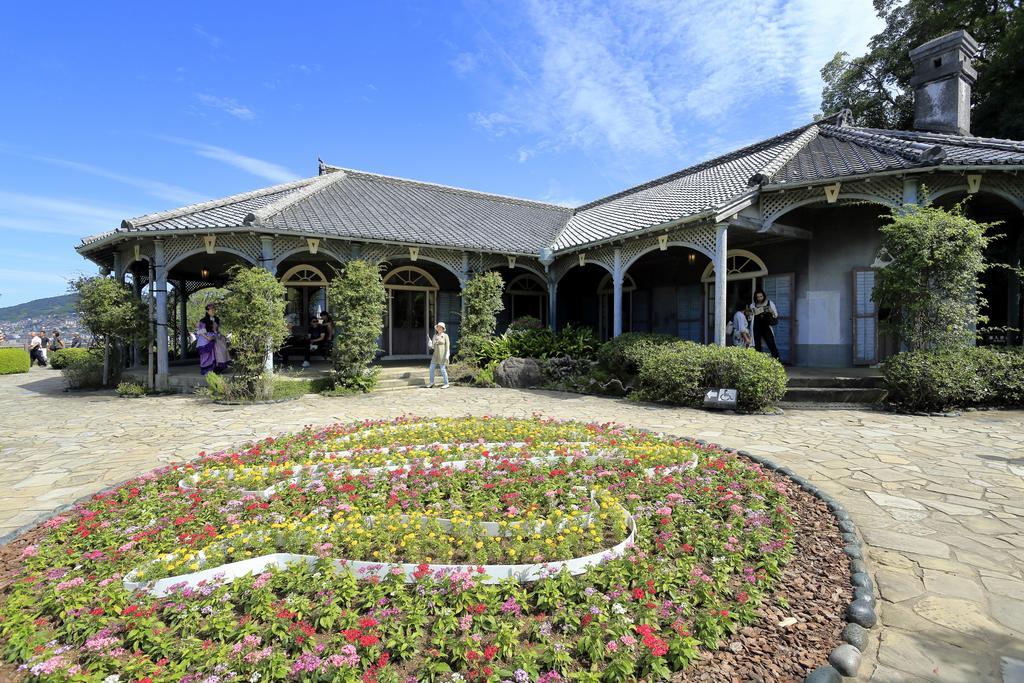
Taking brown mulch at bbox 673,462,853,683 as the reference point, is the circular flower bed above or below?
above

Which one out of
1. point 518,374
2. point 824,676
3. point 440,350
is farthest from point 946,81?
point 824,676

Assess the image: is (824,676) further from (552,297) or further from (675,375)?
(552,297)

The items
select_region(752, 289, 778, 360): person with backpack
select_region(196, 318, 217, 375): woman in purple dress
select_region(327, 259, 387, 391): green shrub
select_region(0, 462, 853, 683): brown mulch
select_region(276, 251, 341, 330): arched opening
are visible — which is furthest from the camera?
select_region(276, 251, 341, 330): arched opening

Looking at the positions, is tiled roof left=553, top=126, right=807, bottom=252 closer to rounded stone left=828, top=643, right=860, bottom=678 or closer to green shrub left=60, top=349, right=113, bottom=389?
rounded stone left=828, top=643, right=860, bottom=678

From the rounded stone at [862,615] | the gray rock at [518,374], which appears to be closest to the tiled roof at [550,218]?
the gray rock at [518,374]

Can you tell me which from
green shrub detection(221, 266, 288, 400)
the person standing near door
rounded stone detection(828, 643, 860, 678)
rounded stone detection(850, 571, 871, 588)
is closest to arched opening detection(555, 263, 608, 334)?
the person standing near door

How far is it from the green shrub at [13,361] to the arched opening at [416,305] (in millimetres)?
13646

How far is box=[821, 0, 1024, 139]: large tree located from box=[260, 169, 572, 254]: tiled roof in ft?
37.3

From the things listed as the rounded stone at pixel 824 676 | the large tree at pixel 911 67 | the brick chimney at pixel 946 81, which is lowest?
the rounded stone at pixel 824 676

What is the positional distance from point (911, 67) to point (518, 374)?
66.3 ft

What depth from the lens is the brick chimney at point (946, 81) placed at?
1216cm

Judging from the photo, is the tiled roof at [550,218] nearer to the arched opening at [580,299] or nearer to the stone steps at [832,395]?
the arched opening at [580,299]

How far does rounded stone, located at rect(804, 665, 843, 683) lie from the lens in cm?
192

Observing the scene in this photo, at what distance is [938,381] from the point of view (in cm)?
731
